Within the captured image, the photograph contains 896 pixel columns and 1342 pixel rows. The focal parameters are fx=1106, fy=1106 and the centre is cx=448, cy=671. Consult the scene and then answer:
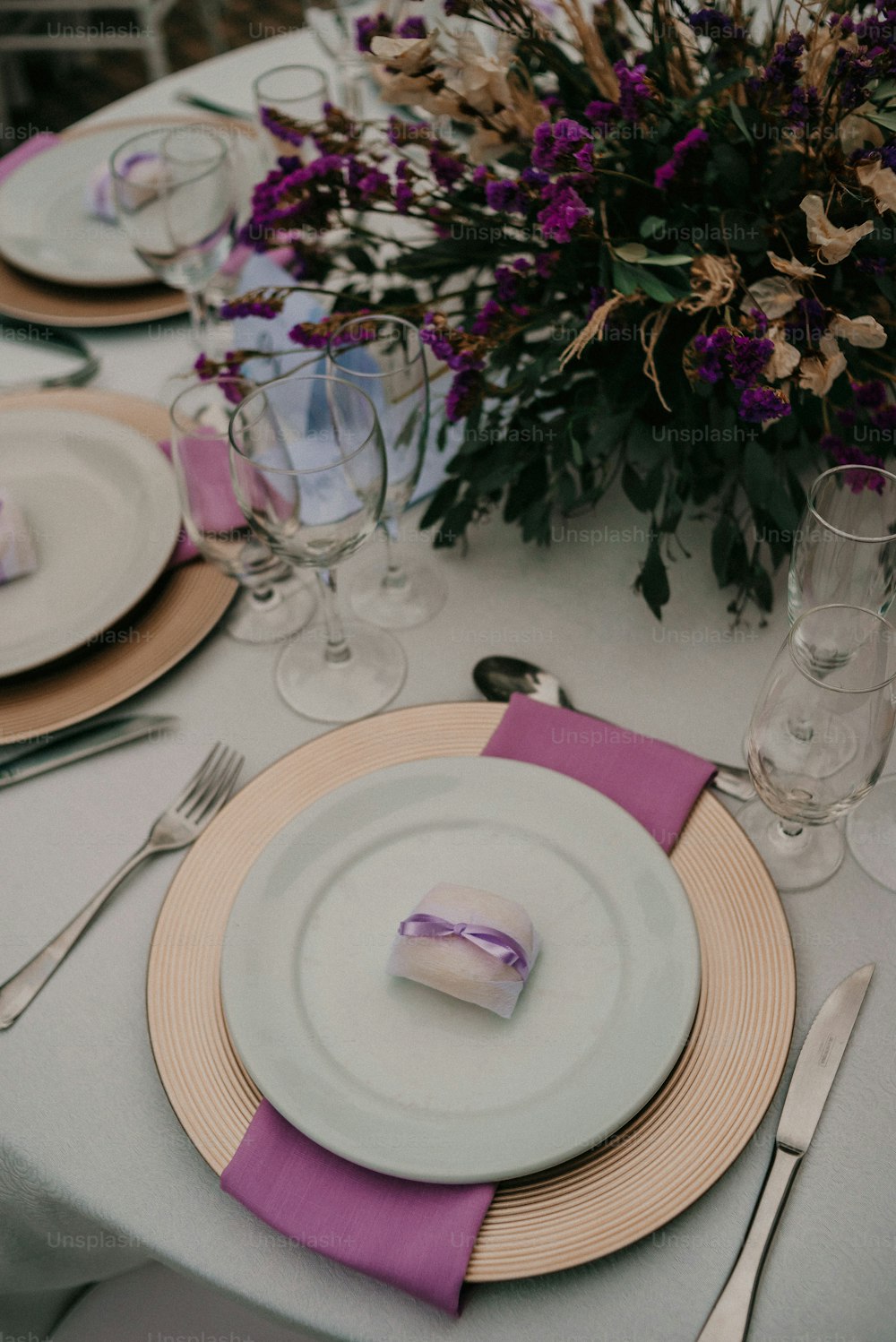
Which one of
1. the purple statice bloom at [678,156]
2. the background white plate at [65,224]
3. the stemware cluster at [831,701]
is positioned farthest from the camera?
the background white plate at [65,224]

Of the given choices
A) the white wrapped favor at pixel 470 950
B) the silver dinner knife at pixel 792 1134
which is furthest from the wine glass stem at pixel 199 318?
the silver dinner knife at pixel 792 1134

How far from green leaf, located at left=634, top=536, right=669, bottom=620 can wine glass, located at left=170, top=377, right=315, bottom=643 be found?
11.8 inches

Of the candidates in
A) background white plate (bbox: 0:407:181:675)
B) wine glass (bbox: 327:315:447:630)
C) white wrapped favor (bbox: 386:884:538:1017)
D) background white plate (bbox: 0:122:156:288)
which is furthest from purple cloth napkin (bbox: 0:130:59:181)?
white wrapped favor (bbox: 386:884:538:1017)

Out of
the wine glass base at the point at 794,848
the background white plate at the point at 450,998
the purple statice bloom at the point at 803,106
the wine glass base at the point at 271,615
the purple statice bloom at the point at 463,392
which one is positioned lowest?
the wine glass base at the point at 794,848

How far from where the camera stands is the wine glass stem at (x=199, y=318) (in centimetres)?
122

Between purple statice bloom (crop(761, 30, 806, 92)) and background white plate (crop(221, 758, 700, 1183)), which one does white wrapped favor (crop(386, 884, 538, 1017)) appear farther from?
purple statice bloom (crop(761, 30, 806, 92))

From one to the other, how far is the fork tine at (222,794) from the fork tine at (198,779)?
15 millimetres

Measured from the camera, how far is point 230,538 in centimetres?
90

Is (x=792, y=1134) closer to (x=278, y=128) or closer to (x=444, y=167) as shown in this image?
(x=444, y=167)

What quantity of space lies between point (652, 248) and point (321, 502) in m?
0.34

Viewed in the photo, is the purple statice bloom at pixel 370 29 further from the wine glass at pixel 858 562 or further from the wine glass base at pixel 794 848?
the wine glass base at pixel 794 848

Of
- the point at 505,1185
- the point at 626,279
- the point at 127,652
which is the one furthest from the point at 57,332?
the point at 505,1185

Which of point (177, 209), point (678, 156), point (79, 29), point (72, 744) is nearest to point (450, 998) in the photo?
point (72, 744)

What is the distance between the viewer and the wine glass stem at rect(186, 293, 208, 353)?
48.2 inches
